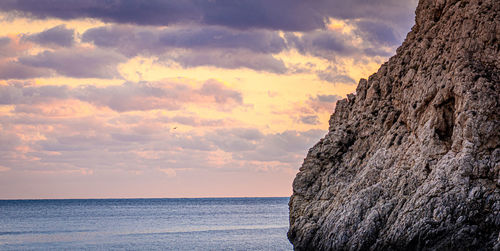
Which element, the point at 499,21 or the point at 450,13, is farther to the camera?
the point at 450,13

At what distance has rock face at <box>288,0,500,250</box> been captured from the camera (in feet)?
102

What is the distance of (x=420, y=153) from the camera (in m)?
34.9

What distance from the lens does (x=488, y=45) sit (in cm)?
3578

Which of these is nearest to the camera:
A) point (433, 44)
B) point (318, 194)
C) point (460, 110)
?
point (460, 110)

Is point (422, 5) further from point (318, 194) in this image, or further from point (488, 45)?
point (318, 194)

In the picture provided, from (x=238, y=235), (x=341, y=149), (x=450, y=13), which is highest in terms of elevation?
(x=450, y=13)

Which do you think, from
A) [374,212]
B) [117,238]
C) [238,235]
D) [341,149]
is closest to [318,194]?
[341,149]

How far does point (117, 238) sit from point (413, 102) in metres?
36.0

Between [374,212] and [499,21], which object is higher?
[499,21]

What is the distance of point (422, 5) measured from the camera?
4241 centimetres

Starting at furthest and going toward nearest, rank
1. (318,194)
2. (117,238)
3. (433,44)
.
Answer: (117,238), (318,194), (433,44)

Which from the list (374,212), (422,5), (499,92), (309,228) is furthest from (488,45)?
(309,228)

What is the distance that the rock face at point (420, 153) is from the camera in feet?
102

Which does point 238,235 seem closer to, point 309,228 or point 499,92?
point 309,228
